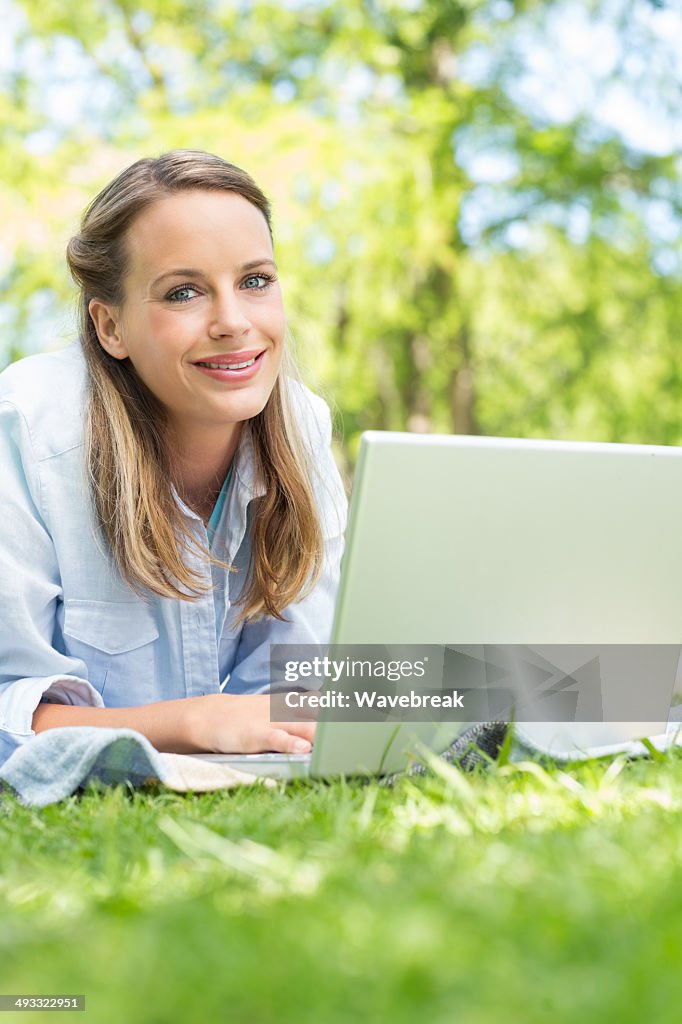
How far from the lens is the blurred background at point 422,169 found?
360 inches

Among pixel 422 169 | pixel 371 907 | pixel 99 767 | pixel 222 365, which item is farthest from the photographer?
pixel 422 169

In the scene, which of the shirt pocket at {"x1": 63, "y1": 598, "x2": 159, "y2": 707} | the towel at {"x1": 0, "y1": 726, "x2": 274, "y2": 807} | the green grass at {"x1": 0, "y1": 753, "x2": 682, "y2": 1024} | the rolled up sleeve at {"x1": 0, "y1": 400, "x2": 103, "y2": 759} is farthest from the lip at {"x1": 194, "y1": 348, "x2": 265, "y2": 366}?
the green grass at {"x1": 0, "y1": 753, "x2": 682, "y2": 1024}

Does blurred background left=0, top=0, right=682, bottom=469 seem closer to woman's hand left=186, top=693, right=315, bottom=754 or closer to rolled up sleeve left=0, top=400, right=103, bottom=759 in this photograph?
rolled up sleeve left=0, top=400, right=103, bottom=759

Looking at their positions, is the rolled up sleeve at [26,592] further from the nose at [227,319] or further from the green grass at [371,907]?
the green grass at [371,907]

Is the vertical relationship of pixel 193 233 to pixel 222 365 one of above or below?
above

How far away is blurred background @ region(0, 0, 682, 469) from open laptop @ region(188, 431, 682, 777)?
299 inches

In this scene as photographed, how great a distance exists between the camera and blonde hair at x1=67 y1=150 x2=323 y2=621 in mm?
2395

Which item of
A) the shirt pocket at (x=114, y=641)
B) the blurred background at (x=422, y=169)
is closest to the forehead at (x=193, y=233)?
the shirt pocket at (x=114, y=641)

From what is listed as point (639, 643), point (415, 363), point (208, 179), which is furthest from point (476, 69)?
point (639, 643)

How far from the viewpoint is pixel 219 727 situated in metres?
2.03

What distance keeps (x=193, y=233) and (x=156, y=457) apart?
48 centimetres

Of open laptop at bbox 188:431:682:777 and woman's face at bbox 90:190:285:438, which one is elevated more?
woman's face at bbox 90:190:285:438

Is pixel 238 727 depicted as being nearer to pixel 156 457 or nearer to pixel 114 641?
pixel 114 641

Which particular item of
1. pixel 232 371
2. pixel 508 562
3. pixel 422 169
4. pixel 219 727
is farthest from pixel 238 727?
pixel 422 169
